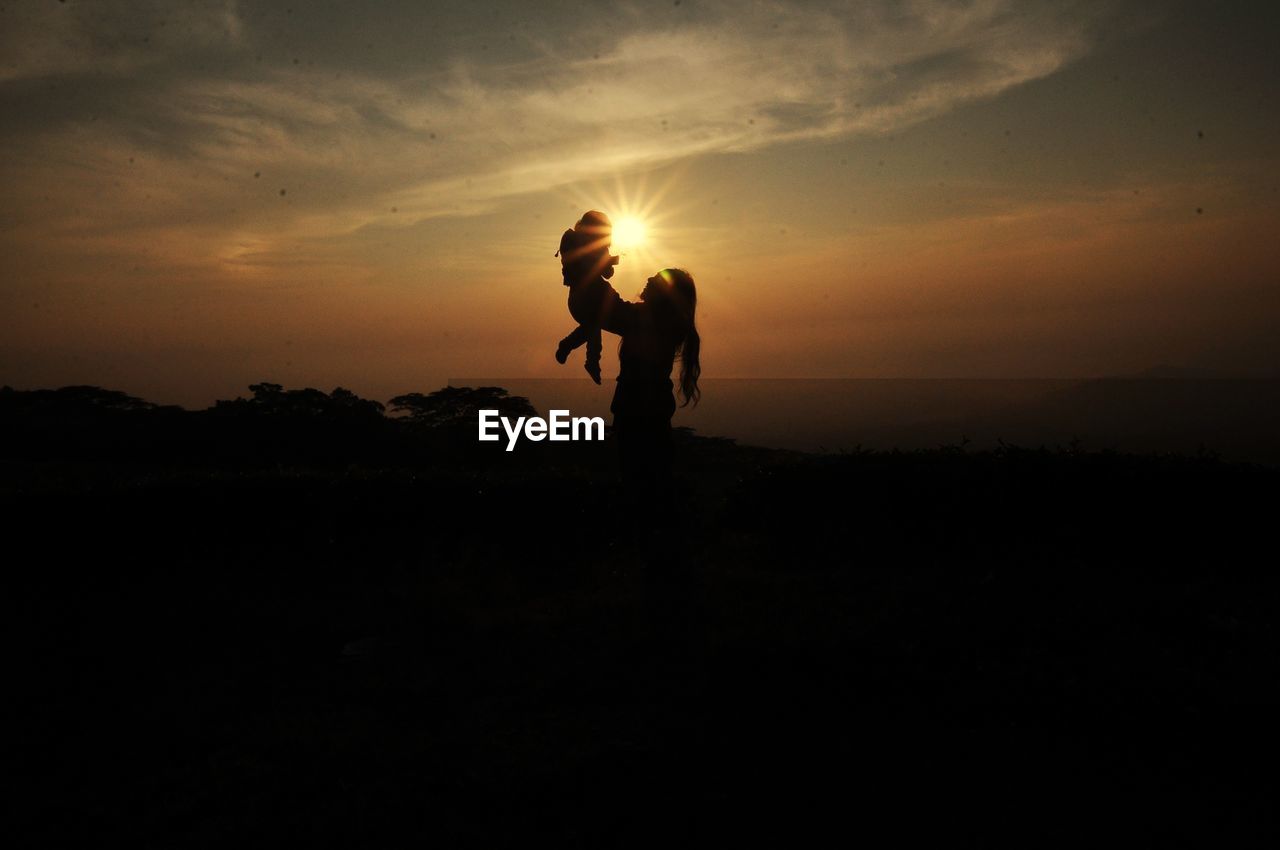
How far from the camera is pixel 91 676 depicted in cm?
686

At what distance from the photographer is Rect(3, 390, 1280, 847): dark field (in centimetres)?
450

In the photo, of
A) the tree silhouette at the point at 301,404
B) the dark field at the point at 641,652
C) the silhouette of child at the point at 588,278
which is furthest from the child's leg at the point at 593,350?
the tree silhouette at the point at 301,404

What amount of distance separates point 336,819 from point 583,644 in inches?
119

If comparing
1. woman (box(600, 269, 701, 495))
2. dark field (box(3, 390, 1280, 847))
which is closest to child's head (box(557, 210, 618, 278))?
woman (box(600, 269, 701, 495))

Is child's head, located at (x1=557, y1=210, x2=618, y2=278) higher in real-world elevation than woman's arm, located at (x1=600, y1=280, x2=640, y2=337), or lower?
higher

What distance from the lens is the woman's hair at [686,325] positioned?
23.1ft

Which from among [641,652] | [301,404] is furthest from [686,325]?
[301,404]

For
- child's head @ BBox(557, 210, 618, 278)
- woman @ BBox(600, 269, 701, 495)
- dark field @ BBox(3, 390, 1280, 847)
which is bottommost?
dark field @ BBox(3, 390, 1280, 847)

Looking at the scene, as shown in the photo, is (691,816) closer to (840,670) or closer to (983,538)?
(840,670)

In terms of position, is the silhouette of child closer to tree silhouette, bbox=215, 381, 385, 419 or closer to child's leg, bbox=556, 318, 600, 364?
child's leg, bbox=556, 318, 600, 364

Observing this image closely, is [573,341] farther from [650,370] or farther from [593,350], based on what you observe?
[650,370]

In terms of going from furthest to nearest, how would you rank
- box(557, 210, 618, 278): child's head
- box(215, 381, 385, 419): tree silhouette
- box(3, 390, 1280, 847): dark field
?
box(215, 381, 385, 419): tree silhouette, box(557, 210, 618, 278): child's head, box(3, 390, 1280, 847): dark field

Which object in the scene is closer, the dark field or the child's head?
the dark field

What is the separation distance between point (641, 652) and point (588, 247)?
3001 mm
